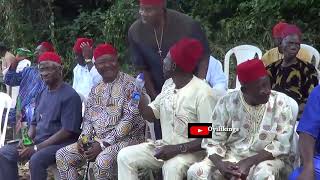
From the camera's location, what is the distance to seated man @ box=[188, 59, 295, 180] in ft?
14.0

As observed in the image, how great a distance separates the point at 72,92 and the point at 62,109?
0.17 metres

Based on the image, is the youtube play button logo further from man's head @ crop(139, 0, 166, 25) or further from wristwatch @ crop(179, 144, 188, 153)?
man's head @ crop(139, 0, 166, 25)

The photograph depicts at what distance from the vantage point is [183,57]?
4.64 meters

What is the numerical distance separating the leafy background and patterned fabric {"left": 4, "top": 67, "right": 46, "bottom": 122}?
229 cm

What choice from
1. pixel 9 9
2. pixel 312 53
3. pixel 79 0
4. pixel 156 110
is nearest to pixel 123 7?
pixel 79 0

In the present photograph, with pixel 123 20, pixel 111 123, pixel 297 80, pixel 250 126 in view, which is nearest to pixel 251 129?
pixel 250 126

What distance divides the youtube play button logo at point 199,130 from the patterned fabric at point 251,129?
6 cm

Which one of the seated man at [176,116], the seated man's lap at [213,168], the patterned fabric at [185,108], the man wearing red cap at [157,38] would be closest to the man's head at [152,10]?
the man wearing red cap at [157,38]

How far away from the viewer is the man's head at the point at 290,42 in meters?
5.32

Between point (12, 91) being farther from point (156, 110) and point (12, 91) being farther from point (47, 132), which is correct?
point (156, 110)

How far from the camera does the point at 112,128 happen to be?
5281 millimetres

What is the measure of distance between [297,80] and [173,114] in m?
1.18

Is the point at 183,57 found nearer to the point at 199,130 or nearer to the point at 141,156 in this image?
the point at 199,130

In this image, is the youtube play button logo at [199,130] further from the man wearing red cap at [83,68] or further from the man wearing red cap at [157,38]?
the man wearing red cap at [83,68]
